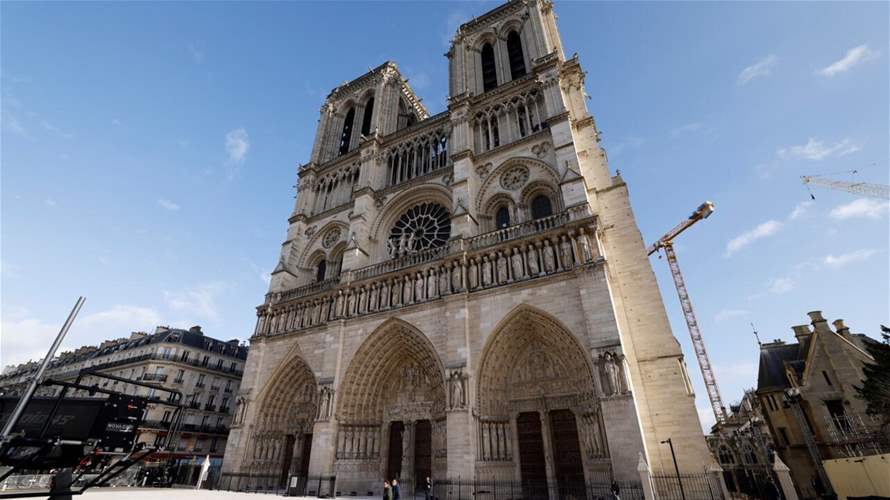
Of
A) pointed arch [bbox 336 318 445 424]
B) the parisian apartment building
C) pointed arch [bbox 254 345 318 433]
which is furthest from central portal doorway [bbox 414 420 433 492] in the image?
the parisian apartment building

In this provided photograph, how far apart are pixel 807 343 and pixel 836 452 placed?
15.7ft

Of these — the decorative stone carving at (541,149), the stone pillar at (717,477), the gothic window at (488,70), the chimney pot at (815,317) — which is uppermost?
the gothic window at (488,70)

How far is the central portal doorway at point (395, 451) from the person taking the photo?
43.9 ft

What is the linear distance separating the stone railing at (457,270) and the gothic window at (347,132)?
11079mm

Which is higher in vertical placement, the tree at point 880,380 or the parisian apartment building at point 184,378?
the parisian apartment building at point 184,378

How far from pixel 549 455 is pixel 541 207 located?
8364mm

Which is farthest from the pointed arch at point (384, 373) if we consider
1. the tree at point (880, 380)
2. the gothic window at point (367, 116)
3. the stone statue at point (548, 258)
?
the gothic window at point (367, 116)

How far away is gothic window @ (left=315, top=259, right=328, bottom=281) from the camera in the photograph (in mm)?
19453

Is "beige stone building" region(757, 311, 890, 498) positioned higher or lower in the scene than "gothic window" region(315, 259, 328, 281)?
lower

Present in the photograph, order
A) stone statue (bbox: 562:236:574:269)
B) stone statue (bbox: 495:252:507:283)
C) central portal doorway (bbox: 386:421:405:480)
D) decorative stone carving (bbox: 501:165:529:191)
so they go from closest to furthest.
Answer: stone statue (bbox: 562:236:574:269)
stone statue (bbox: 495:252:507:283)
central portal doorway (bbox: 386:421:405:480)
decorative stone carving (bbox: 501:165:529:191)

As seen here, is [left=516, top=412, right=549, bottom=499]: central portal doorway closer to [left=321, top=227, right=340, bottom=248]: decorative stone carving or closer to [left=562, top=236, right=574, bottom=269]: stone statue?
[left=562, top=236, right=574, bottom=269]: stone statue

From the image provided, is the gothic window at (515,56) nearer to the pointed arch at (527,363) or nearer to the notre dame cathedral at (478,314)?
the notre dame cathedral at (478,314)

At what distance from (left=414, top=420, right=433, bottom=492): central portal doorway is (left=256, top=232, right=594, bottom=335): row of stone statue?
4165 mm

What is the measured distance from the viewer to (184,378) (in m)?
23.2
